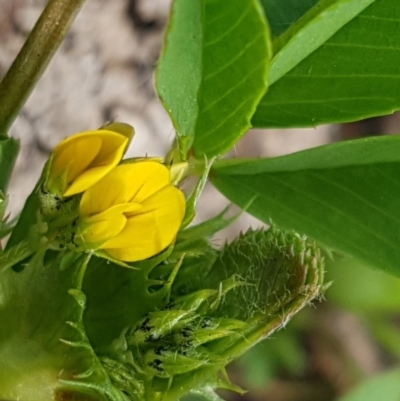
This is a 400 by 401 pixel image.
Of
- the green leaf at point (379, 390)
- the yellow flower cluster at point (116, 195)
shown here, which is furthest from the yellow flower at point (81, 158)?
the green leaf at point (379, 390)

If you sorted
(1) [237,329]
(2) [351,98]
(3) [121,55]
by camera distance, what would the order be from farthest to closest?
(3) [121,55], (2) [351,98], (1) [237,329]

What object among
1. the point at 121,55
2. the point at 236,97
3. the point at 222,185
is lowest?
the point at 121,55

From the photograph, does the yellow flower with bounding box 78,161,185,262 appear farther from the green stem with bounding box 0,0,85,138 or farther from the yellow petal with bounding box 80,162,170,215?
the green stem with bounding box 0,0,85,138

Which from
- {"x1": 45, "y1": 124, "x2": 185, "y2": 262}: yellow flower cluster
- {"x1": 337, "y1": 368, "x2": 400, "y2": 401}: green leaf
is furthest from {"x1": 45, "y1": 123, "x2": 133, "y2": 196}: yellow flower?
{"x1": 337, "y1": 368, "x2": 400, "y2": 401}: green leaf

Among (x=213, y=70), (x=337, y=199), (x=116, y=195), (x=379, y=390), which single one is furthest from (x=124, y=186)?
(x=379, y=390)

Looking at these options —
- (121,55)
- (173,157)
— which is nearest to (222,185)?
(173,157)

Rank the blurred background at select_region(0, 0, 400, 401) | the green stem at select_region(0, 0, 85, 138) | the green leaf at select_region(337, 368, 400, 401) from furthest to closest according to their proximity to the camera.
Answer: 1. the green leaf at select_region(337, 368, 400, 401)
2. the blurred background at select_region(0, 0, 400, 401)
3. the green stem at select_region(0, 0, 85, 138)

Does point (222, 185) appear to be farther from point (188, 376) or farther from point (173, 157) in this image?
point (188, 376)

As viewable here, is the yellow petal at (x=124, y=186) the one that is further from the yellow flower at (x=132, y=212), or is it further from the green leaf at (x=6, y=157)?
→ the green leaf at (x=6, y=157)
